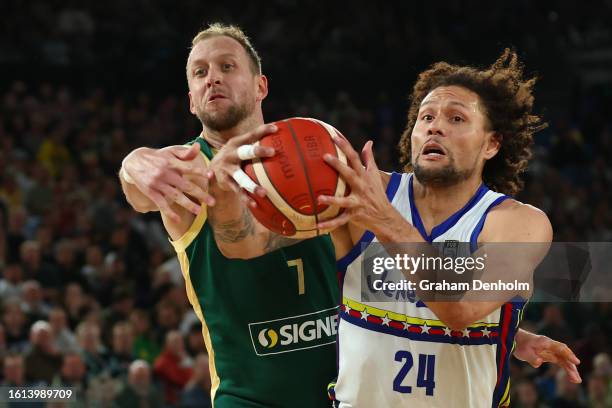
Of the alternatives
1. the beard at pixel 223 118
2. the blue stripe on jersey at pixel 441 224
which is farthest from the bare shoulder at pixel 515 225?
the beard at pixel 223 118

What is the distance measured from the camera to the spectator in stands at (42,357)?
7652 millimetres

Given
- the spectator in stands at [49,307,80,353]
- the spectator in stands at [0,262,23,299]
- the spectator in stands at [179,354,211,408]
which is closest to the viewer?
the spectator in stands at [179,354,211,408]

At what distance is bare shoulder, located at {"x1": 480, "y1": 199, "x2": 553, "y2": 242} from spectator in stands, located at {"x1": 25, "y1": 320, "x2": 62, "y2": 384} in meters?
4.91

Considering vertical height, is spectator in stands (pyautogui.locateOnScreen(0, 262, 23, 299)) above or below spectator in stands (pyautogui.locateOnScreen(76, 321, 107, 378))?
above

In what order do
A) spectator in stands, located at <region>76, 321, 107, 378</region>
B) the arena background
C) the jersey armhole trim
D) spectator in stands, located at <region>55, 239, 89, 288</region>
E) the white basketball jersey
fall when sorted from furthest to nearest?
spectator in stands, located at <region>55, 239, 89, 288</region> → the arena background → spectator in stands, located at <region>76, 321, 107, 378</region> → the jersey armhole trim → the white basketball jersey

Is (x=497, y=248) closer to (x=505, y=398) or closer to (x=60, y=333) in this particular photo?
(x=505, y=398)

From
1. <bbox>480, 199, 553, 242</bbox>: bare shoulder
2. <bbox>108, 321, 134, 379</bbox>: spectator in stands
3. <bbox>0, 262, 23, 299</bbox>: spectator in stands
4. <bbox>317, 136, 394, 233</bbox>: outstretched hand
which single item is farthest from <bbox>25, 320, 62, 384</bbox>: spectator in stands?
<bbox>317, 136, 394, 233</bbox>: outstretched hand

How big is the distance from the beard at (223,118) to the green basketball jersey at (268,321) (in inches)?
16.7

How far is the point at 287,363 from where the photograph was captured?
4.11 metres

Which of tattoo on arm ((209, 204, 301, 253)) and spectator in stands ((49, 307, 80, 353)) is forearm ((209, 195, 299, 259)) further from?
spectator in stands ((49, 307, 80, 353))

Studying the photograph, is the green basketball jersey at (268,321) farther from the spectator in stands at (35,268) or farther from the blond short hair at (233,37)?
the spectator in stands at (35,268)

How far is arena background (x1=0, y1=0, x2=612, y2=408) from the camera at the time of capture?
326 inches

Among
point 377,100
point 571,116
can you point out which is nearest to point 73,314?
point 377,100

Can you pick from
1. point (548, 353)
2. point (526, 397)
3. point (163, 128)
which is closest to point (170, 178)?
point (548, 353)
